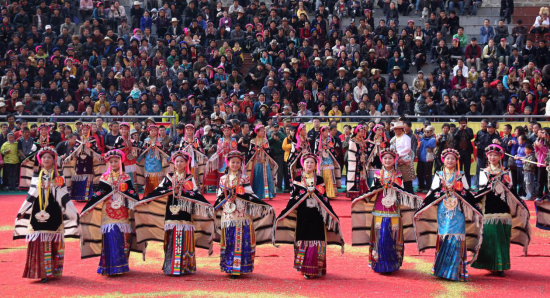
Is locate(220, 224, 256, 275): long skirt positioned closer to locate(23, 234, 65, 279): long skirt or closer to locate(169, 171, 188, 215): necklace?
locate(169, 171, 188, 215): necklace

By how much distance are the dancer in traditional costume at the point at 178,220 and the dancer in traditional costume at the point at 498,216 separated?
3.37 metres

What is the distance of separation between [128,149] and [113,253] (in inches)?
214

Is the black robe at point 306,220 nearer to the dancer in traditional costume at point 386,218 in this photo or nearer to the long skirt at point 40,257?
the dancer in traditional costume at point 386,218

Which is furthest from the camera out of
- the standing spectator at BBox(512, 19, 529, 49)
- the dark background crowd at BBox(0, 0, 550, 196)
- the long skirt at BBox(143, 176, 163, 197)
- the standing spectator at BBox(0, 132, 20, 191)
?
the standing spectator at BBox(512, 19, 529, 49)

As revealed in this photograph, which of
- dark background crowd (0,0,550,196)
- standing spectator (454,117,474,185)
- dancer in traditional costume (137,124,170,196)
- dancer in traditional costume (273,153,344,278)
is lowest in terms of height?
dancer in traditional costume (273,153,344,278)

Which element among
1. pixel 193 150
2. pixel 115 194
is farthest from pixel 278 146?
pixel 115 194

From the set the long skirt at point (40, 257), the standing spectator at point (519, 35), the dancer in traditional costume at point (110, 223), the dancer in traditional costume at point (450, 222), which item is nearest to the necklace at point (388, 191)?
the dancer in traditional costume at point (450, 222)

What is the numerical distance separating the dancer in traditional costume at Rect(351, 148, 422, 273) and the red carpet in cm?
24

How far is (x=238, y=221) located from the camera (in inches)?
309

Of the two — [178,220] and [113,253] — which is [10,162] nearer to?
[113,253]

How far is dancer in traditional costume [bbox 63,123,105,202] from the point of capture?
528 inches

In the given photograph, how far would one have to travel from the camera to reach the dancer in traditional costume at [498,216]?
7.94 meters

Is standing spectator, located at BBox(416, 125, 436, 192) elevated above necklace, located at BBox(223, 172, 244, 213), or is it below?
above

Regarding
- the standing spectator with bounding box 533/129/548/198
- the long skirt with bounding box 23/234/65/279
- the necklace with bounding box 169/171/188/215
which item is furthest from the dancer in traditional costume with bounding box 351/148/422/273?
the standing spectator with bounding box 533/129/548/198
